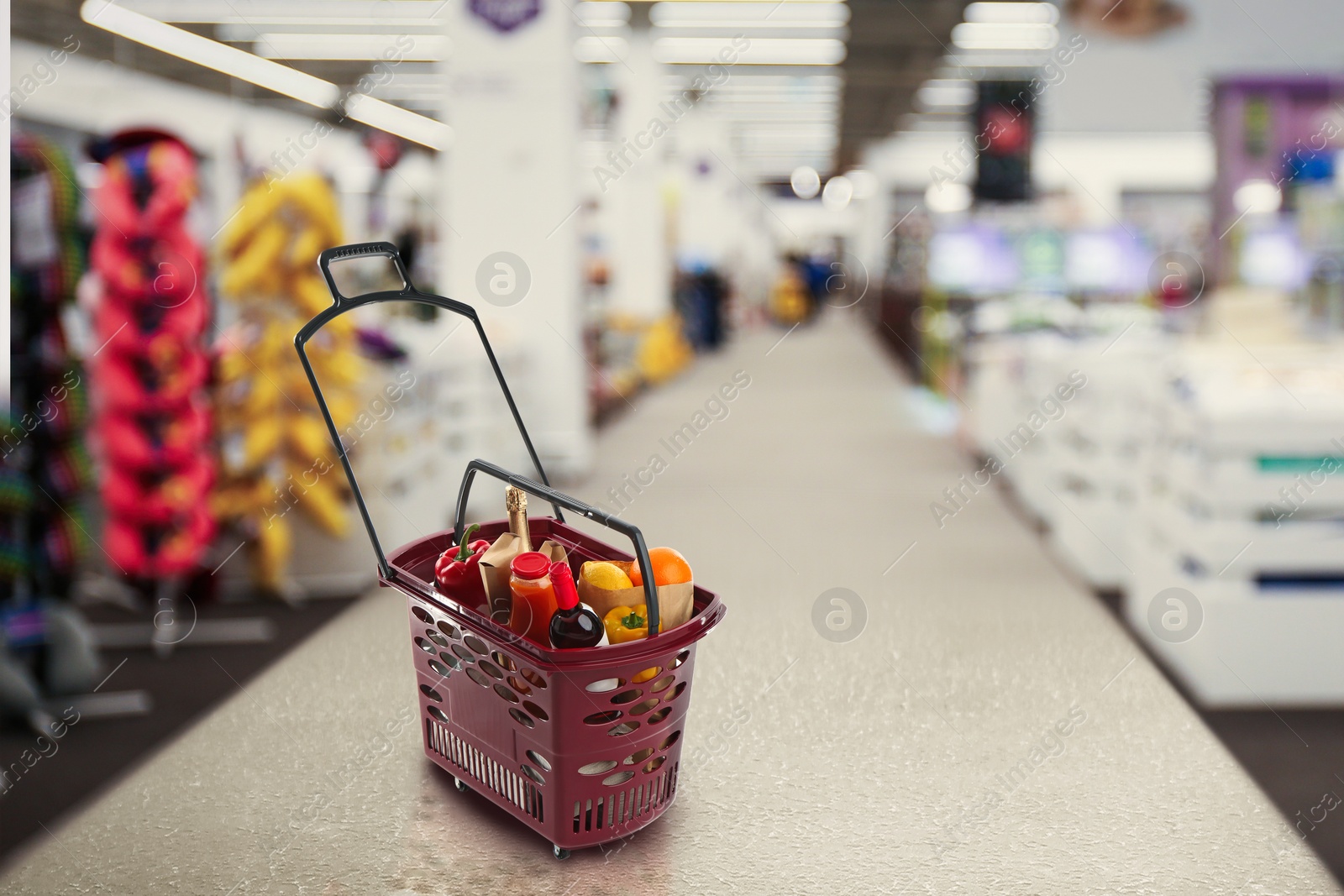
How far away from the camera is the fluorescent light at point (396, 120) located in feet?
50.6

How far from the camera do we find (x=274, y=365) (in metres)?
3.98

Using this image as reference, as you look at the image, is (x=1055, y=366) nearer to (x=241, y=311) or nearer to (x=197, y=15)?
(x=241, y=311)

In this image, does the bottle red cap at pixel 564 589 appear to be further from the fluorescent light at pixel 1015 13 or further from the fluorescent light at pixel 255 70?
the fluorescent light at pixel 1015 13

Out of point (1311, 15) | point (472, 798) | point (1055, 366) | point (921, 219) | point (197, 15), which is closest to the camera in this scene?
point (472, 798)

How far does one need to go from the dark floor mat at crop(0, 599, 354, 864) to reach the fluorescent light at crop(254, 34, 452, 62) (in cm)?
880

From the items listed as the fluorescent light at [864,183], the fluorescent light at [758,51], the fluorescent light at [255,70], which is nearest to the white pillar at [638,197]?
the fluorescent light at [758,51]

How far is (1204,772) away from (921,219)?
586 inches

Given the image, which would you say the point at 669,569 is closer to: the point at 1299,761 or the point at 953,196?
the point at 1299,761

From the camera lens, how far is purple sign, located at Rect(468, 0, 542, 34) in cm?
620

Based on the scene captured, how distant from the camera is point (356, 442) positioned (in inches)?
165

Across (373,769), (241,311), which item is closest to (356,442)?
(241,311)

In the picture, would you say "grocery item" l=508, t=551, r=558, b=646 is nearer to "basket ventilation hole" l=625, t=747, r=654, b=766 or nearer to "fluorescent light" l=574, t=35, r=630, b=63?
"basket ventilation hole" l=625, t=747, r=654, b=766

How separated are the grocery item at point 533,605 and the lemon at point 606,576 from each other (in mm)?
119

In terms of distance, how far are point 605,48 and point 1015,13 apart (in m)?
4.22
